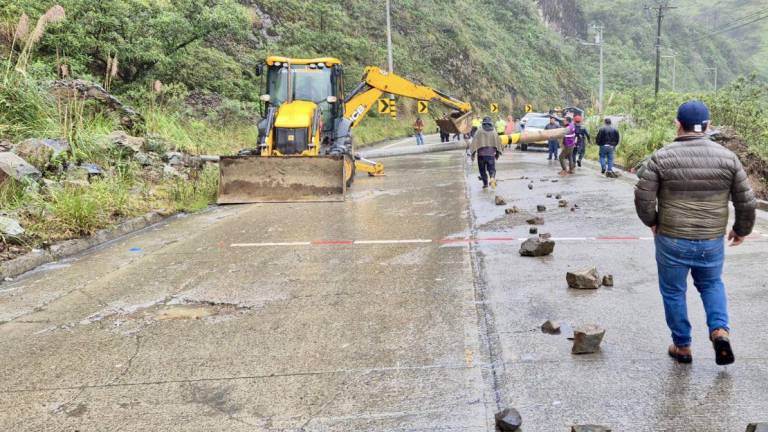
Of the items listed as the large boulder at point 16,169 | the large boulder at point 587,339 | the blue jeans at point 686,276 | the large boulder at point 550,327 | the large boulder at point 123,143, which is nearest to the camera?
the blue jeans at point 686,276

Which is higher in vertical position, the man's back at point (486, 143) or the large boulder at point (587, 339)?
the man's back at point (486, 143)

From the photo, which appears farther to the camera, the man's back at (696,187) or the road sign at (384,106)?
the road sign at (384,106)

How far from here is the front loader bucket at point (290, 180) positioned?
1410 centimetres

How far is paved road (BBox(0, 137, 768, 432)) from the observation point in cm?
431

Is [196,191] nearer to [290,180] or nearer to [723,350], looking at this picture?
[290,180]

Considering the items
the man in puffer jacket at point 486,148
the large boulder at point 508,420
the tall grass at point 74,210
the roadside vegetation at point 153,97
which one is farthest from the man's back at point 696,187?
the man in puffer jacket at point 486,148

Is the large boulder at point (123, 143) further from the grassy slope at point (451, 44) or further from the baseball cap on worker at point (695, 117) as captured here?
the grassy slope at point (451, 44)

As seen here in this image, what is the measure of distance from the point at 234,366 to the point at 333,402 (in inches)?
41.8

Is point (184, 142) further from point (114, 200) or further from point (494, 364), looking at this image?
point (494, 364)

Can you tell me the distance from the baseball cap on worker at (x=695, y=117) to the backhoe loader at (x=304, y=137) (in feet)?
31.4

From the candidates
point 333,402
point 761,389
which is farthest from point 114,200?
point 761,389

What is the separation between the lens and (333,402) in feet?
14.6

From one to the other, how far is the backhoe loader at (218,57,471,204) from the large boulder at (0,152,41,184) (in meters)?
3.91

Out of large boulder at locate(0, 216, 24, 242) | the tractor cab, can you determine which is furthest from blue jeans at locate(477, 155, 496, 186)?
large boulder at locate(0, 216, 24, 242)
